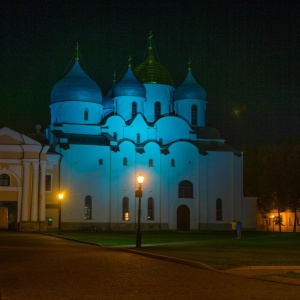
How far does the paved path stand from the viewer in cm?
1333

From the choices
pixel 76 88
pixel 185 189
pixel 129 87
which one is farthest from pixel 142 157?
pixel 76 88

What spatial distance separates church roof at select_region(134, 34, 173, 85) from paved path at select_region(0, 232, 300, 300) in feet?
187

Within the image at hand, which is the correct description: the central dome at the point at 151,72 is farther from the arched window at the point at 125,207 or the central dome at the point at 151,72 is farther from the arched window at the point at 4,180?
the arched window at the point at 4,180

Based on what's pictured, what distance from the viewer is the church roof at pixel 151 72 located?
254ft

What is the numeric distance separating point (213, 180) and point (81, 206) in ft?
52.3

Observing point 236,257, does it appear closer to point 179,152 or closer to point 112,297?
point 112,297

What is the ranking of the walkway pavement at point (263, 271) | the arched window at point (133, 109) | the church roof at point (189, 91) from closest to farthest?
the walkway pavement at point (263, 271) < the arched window at point (133, 109) < the church roof at point (189, 91)

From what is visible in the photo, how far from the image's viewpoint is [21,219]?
61.3 meters

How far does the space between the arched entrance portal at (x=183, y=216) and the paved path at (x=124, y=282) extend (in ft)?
170

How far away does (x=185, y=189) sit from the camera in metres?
73.8

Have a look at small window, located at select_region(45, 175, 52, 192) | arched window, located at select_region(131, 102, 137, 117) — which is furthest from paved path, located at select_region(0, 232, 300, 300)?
arched window, located at select_region(131, 102, 137, 117)

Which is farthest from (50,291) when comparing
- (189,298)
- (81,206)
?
(81,206)

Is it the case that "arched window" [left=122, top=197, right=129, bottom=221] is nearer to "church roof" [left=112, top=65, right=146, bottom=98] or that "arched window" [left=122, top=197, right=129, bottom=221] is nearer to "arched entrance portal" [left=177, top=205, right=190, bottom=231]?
"arched entrance portal" [left=177, top=205, right=190, bottom=231]

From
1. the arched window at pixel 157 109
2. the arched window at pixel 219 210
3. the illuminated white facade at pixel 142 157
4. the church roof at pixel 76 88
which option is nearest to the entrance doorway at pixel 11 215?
the illuminated white facade at pixel 142 157
